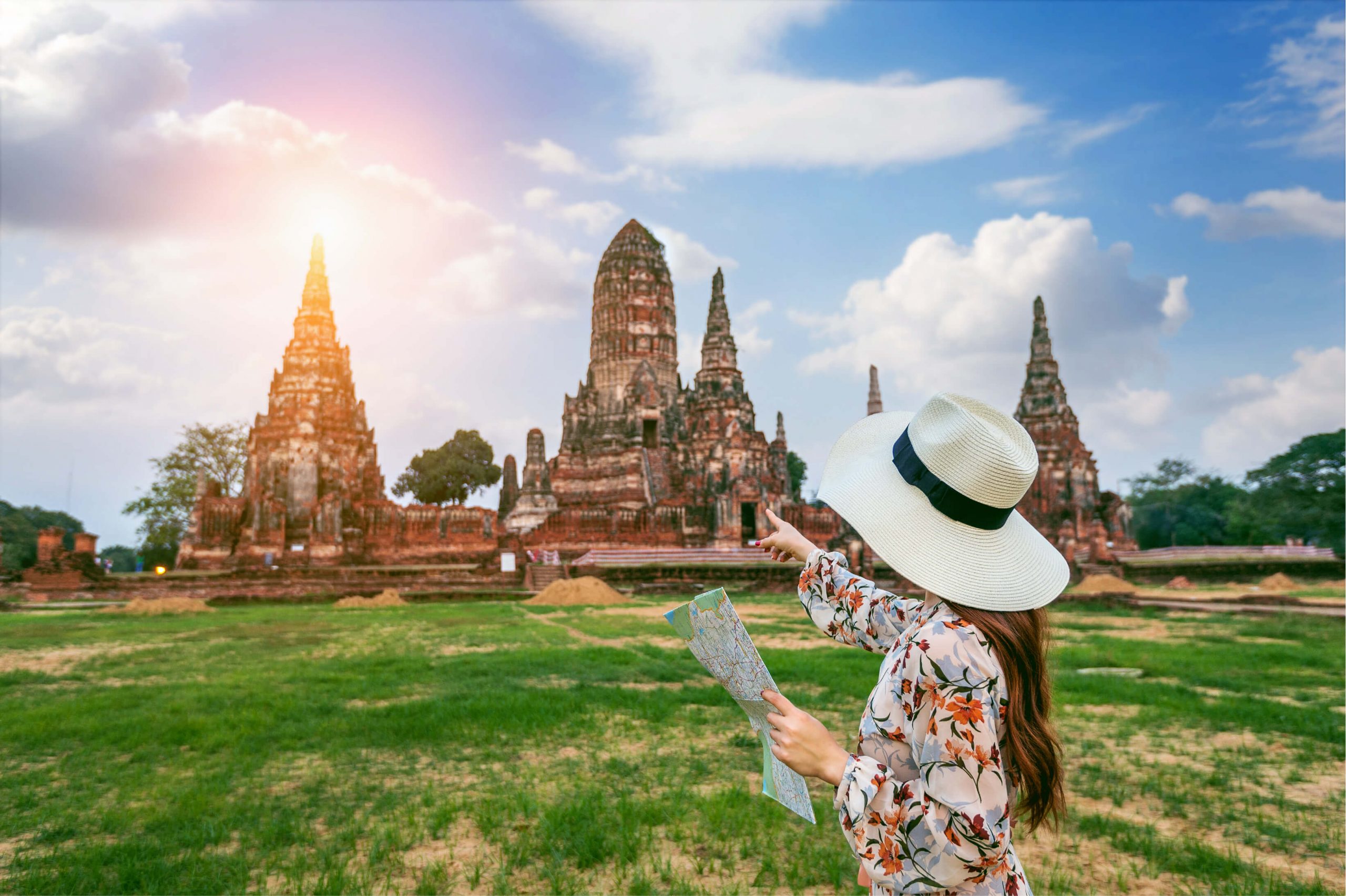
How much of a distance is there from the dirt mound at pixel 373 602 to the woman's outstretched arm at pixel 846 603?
18198mm

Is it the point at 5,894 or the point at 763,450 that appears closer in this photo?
the point at 5,894

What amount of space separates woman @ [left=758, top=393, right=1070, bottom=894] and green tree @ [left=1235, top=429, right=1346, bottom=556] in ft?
151

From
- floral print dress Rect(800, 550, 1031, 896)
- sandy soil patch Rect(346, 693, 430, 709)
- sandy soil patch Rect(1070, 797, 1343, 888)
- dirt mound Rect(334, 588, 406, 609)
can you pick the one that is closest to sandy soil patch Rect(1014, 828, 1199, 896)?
sandy soil patch Rect(1070, 797, 1343, 888)

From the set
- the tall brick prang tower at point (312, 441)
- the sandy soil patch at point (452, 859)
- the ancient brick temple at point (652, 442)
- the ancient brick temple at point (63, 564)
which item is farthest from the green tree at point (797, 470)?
the sandy soil patch at point (452, 859)

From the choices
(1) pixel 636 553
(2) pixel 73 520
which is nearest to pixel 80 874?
(1) pixel 636 553

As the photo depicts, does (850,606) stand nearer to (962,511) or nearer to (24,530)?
(962,511)

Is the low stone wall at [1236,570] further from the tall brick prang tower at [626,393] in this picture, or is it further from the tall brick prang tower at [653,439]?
the tall brick prang tower at [626,393]

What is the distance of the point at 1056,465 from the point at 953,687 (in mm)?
38125

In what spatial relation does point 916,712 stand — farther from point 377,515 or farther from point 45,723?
point 377,515

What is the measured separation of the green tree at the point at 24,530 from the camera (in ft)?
112

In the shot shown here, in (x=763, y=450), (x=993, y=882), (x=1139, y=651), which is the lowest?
(x=1139, y=651)

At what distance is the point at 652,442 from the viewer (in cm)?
3744

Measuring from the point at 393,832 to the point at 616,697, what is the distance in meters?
3.56

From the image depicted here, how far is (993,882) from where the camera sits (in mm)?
1732
